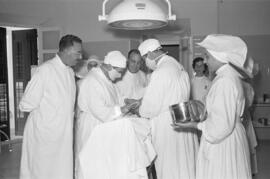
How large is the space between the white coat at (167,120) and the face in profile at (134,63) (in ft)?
3.52

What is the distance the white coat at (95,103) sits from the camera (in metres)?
2.58

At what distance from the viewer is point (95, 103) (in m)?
2.60

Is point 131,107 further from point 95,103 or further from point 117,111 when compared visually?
point 95,103

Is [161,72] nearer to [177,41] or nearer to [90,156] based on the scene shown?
[90,156]

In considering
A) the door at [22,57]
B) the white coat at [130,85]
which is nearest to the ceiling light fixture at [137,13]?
the white coat at [130,85]

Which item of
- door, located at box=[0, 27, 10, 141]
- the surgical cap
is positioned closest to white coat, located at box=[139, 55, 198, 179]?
the surgical cap

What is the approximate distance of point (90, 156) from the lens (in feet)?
7.91

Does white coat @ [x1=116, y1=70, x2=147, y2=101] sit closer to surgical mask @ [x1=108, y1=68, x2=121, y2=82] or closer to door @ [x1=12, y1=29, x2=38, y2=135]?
surgical mask @ [x1=108, y1=68, x2=121, y2=82]

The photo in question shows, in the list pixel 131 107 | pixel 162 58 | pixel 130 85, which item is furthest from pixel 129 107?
pixel 130 85

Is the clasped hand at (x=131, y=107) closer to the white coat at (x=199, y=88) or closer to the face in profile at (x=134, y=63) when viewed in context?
the face in profile at (x=134, y=63)

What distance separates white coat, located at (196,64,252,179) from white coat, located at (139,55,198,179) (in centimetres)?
65

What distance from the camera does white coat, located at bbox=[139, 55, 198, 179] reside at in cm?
265

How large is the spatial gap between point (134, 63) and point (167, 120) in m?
1.34

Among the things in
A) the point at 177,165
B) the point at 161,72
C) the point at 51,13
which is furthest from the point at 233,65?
the point at 51,13
